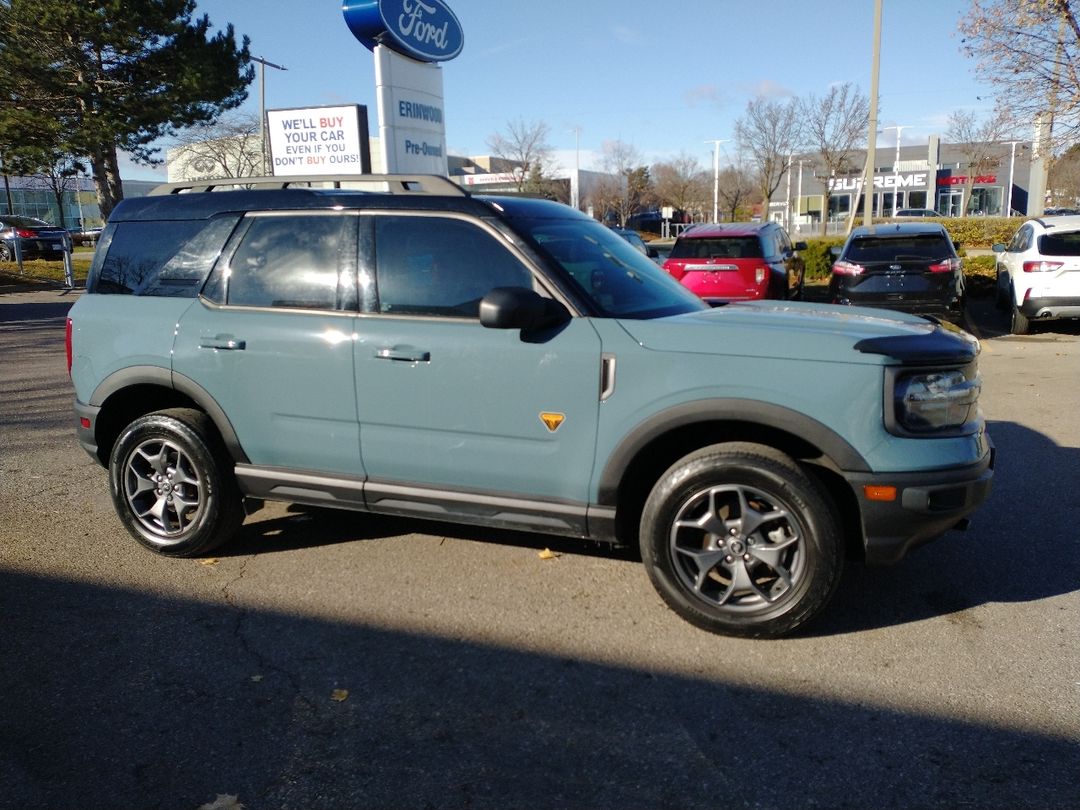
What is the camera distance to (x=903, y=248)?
11.4 meters

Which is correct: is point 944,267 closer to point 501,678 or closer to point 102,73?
point 501,678

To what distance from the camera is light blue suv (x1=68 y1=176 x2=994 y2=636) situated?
3.44 meters

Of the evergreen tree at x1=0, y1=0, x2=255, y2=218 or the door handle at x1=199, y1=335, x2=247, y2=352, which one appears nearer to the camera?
the door handle at x1=199, y1=335, x2=247, y2=352

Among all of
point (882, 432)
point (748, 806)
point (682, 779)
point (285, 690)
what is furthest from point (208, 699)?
point (882, 432)

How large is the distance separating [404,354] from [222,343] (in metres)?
1.06

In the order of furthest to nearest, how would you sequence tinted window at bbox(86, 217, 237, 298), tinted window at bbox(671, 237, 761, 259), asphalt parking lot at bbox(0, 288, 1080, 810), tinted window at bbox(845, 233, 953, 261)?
tinted window at bbox(671, 237, 761, 259), tinted window at bbox(845, 233, 953, 261), tinted window at bbox(86, 217, 237, 298), asphalt parking lot at bbox(0, 288, 1080, 810)

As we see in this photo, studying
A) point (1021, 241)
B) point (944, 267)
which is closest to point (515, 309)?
point (944, 267)

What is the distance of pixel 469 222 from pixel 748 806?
2693 millimetres

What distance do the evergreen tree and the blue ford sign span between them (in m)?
12.6

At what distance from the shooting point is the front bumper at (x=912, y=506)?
3348 mm

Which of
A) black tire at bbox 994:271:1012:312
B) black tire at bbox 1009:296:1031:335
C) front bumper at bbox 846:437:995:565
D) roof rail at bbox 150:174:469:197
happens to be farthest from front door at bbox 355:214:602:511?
black tire at bbox 994:271:1012:312

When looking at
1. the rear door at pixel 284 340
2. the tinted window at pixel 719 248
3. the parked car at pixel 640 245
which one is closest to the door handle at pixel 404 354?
the rear door at pixel 284 340

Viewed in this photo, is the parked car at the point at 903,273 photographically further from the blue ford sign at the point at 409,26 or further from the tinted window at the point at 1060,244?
the blue ford sign at the point at 409,26

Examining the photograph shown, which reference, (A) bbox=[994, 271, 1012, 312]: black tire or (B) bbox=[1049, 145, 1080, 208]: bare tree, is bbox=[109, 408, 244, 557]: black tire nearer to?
(A) bbox=[994, 271, 1012, 312]: black tire
